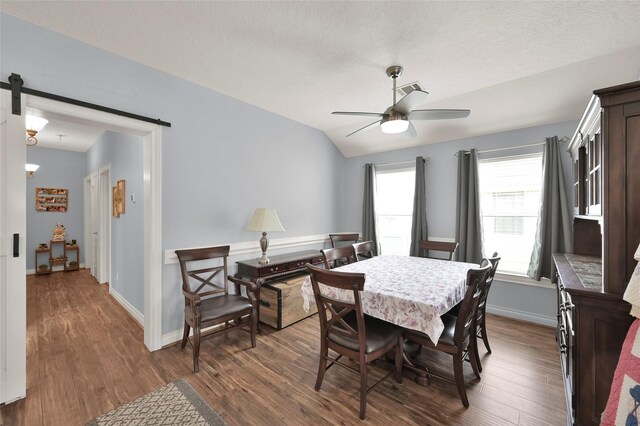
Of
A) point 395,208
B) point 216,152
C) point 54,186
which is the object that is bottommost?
point 395,208

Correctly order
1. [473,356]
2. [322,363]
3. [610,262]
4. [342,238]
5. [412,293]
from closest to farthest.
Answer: [610,262]
[412,293]
[322,363]
[473,356]
[342,238]

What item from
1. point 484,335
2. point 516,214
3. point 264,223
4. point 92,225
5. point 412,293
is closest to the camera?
point 412,293

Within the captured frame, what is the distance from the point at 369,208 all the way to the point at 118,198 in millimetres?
4045

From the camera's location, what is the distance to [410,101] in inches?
85.7

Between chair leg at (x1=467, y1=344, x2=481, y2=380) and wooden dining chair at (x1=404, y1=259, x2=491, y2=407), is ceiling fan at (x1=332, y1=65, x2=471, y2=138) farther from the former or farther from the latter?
chair leg at (x1=467, y1=344, x2=481, y2=380)

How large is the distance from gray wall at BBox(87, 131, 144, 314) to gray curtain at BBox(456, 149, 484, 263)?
4294mm

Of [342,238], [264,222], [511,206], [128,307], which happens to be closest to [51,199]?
[128,307]

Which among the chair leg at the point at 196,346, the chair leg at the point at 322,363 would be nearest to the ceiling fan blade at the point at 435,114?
the chair leg at the point at 322,363

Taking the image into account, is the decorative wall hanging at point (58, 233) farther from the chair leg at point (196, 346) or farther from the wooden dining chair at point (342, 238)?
the wooden dining chair at point (342, 238)

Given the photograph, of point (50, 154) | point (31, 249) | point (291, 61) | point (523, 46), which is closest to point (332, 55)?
point (291, 61)

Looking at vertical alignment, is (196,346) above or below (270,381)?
above

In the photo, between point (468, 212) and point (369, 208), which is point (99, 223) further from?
point (468, 212)

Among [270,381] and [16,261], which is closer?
[16,261]

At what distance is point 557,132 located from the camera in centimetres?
321
